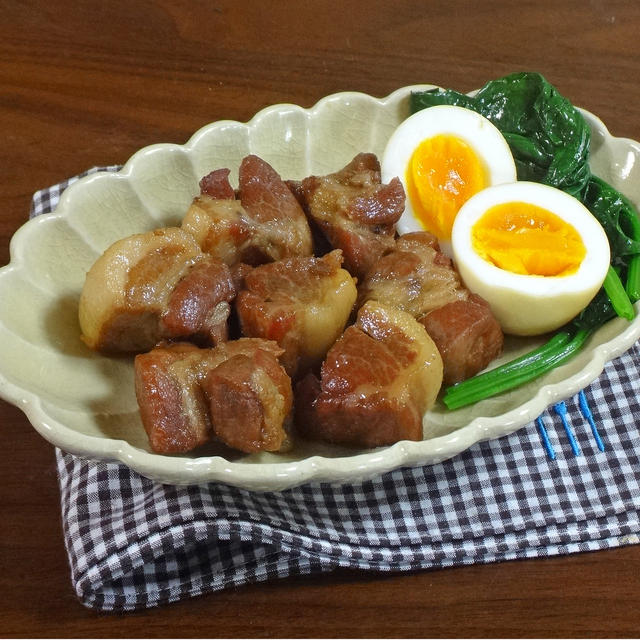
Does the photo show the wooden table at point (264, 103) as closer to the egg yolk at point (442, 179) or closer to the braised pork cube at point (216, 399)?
the braised pork cube at point (216, 399)

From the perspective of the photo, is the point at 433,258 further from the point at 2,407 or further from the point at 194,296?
the point at 2,407

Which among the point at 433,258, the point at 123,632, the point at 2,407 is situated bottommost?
the point at 123,632

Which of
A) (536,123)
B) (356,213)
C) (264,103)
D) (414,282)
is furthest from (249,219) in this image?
(264,103)

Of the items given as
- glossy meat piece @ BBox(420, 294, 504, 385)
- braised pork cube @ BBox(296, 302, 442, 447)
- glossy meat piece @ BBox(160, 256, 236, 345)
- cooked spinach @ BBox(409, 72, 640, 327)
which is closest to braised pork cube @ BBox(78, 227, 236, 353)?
glossy meat piece @ BBox(160, 256, 236, 345)

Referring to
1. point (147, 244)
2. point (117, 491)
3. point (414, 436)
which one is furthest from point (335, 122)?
point (117, 491)

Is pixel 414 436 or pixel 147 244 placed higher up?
pixel 147 244

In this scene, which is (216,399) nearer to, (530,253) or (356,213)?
(356,213)

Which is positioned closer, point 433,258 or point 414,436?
point 414,436
